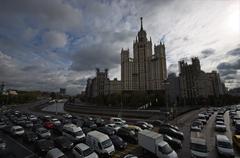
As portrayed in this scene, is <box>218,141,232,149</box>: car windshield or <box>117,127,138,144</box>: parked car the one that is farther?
<box>117,127,138,144</box>: parked car

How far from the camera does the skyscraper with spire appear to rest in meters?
137

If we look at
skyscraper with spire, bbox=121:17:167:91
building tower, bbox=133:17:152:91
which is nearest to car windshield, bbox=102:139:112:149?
skyscraper with spire, bbox=121:17:167:91

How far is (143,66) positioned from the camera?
484 ft

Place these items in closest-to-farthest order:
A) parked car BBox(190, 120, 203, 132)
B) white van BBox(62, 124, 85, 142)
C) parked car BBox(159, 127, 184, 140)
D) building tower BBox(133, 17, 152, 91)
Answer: white van BBox(62, 124, 85, 142) < parked car BBox(159, 127, 184, 140) < parked car BBox(190, 120, 203, 132) < building tower BBox(133, 17, 152, 91)

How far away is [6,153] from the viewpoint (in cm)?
1628

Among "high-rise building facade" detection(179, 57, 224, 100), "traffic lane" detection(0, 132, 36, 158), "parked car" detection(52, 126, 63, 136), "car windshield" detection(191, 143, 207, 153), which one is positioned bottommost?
"traffic lane" detection(0, 132, 36, 158)

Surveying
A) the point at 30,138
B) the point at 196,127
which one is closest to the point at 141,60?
the point at 196,127

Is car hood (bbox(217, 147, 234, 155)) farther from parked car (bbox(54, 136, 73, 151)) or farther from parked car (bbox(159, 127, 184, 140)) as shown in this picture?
parked car (bbox(54, 136, 73, 151))

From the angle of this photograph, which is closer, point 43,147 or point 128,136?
point 43,147

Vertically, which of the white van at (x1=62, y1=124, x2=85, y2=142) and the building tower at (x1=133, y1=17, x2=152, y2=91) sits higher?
the building tower at (x1=133, y1=17, x2=152, y2=91)

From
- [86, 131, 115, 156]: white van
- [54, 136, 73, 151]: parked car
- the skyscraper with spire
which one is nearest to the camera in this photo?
[86, 131, 115, 156]: white van

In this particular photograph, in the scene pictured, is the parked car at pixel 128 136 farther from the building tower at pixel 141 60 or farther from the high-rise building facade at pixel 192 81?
the building tower at pixel 141 60

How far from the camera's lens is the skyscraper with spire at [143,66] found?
137375 millimetres

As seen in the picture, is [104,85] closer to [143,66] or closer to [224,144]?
[143,66]
